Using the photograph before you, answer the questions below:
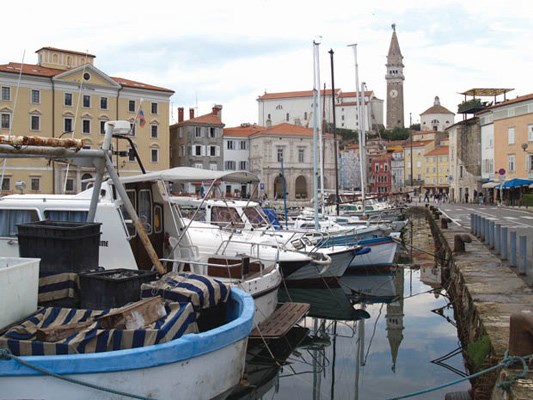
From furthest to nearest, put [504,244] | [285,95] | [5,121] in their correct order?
[285,95] → [5,121] → [504,244]

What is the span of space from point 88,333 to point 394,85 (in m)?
163

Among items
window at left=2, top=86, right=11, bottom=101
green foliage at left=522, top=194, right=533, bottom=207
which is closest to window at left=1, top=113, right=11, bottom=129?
window at left=2, top=86, right=11, bottom=101

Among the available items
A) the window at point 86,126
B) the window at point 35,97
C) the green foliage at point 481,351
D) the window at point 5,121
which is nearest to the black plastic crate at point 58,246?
the green foliage at point 481,351

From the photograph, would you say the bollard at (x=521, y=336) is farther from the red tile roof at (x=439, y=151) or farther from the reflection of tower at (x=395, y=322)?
the red tile roof at (x=439, y=151)

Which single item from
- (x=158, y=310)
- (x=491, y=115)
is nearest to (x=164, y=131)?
(x=491, y=115)

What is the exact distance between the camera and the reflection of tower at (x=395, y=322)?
12.8 metres

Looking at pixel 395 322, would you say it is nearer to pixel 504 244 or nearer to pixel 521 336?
pixel 504 244

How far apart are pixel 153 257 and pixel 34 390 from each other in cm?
318

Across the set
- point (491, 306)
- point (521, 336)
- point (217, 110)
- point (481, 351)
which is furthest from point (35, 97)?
point (521, 336)

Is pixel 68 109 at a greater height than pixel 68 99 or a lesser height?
lesser

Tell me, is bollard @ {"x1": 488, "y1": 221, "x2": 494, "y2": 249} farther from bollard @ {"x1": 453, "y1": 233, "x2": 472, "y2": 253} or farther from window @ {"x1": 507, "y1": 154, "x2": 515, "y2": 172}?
window @ {"x1": 507, "y1": 154, "x2": 515, "y2": 172}

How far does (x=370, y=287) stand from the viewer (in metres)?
20.5

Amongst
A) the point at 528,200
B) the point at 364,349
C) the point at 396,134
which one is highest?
the point at 396,134

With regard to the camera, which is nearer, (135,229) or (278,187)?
(135,229)
